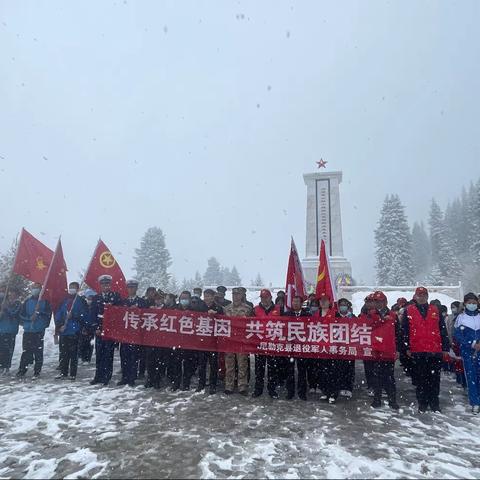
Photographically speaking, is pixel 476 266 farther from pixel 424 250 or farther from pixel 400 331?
pixel 400 331

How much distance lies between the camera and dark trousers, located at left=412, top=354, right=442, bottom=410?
6.76 metres

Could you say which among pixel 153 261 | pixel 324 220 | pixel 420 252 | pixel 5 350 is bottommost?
pixel 5 350

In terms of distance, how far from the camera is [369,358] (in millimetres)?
7188

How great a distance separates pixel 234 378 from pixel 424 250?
7217 centimetres

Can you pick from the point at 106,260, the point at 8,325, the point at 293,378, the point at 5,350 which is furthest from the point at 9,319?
the point at 293,378

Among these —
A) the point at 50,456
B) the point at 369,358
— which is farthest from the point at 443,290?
the point at 50,456

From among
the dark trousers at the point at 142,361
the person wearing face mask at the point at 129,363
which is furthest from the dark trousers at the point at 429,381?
the dark trousers at the point at 142,361

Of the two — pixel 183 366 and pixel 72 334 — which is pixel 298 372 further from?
pixel 72 334

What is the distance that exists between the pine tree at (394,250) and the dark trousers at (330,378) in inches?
1567

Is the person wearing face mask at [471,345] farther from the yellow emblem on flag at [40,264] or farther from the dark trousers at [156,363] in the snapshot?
the yellow emblem on flag at [40,264]

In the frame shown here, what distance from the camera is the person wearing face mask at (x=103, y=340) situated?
841cm

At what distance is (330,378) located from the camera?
7.35 meters

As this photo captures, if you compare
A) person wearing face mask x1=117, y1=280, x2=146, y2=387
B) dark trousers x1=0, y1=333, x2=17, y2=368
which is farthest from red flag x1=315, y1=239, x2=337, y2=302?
dark trousers x1=0, y1=333, x2=17, y2=368

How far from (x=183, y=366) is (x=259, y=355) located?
1.72 m
